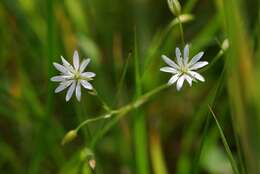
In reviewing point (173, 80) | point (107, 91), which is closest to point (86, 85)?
point (173, 80)

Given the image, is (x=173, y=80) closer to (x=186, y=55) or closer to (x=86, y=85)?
(x=186, y=55)

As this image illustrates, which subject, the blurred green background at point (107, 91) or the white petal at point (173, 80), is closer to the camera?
the white petal at point (173, 80)

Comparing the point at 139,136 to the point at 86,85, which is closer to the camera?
the point at 86,85

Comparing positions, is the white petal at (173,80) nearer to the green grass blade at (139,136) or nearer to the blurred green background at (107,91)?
the green grass blade at (139,136)

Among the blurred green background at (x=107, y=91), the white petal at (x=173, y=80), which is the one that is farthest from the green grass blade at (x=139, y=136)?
the blurred green background at (x=107, y=91)

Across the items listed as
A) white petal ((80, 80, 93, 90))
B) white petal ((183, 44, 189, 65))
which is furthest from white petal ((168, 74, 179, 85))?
white petal ((80, 80, 93, 90))

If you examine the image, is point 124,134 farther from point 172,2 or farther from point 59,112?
point 172,2

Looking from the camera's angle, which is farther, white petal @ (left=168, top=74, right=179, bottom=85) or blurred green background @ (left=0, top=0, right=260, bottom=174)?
blurred green background @ (left=0, top=0, right=260, bottom=174)

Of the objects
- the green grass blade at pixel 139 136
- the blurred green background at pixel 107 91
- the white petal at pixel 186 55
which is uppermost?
the blurred green background at pixel 107 91

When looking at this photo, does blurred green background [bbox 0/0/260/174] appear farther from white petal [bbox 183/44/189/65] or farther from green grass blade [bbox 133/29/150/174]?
white petal [bbox 183/44/189/65]

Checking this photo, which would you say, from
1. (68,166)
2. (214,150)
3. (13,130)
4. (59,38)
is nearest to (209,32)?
(214,150)
